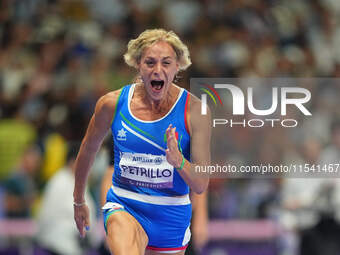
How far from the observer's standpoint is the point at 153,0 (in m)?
11.6

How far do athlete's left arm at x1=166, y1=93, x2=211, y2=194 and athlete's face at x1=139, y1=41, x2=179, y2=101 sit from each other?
25 centimetres

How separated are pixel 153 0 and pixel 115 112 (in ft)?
22.1

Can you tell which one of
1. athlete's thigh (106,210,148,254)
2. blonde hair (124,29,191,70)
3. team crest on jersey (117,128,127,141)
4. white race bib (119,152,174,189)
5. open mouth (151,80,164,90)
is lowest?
athlete's thigh (106,210,148,254)

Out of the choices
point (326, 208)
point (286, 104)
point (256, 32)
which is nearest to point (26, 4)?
point (256, 32)

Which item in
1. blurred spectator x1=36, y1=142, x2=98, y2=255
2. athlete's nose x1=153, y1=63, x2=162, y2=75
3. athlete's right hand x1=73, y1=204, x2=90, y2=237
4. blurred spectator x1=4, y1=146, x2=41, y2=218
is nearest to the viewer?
athlete's nose x1=153, y1=63, x2=162, y2=75

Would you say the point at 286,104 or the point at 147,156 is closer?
the point at 147,156

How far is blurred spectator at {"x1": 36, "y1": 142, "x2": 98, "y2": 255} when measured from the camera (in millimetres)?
8164

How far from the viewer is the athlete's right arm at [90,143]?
16.6 feet

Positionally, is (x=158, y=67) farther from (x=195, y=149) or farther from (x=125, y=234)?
(x=125, y=234)

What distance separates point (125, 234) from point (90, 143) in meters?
0.71

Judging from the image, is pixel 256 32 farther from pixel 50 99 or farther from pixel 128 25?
pixel 50 99

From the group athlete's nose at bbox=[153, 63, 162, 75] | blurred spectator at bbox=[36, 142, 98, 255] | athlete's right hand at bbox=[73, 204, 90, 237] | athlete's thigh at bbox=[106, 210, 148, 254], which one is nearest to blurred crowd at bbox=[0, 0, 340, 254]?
blurred spectator at bbox=[36, 142, 98, 255]

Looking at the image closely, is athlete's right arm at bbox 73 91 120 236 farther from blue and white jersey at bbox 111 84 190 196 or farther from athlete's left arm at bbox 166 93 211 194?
athlete's left arm at bbox 166 93 211 194

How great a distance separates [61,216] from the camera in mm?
8211
